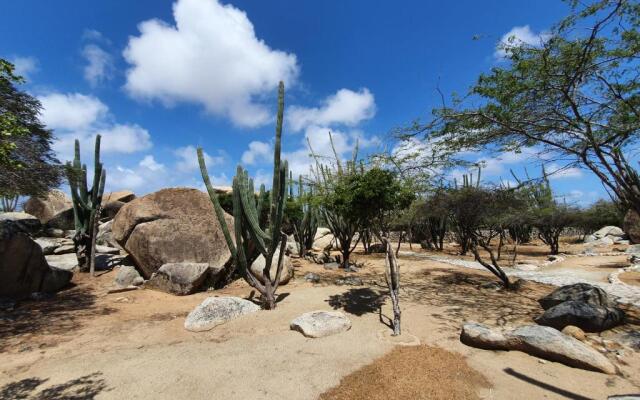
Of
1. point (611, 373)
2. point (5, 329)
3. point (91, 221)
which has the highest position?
point (91, 221)

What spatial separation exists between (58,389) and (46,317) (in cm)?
379

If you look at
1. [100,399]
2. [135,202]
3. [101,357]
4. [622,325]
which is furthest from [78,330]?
[622,325]

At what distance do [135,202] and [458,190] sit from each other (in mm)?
10498

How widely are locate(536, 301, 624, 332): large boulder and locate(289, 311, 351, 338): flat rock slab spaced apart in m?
3.54

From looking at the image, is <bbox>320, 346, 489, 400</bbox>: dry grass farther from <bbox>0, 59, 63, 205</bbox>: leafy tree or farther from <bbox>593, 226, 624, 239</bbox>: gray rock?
<bbox>593, 226, 624, 239</bbox>: gray rock

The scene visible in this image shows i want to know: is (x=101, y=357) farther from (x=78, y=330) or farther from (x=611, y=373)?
(x=611, y=373)

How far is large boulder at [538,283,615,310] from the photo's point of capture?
5875 mm

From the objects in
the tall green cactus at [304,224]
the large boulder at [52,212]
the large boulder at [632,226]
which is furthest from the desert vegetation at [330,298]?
the large boulder at [632,226]

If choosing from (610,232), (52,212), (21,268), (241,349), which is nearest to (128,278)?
(21,268)

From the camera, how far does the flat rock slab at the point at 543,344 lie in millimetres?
3973

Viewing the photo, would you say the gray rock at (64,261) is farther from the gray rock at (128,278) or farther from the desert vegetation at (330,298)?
the gray rock at (128,278)

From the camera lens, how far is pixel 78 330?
5.88 metres

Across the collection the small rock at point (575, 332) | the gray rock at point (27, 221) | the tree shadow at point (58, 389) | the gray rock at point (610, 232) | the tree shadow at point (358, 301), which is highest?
the gray rock at point (610, 232)

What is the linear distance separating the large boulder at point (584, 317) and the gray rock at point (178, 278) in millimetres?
7942
